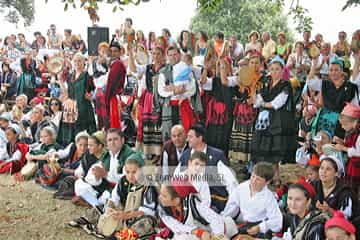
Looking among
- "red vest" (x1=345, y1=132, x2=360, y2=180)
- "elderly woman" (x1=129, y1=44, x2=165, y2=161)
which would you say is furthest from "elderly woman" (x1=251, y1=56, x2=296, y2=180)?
"elderly woman" (x1=129, y1=44, x2=165, y2=161)

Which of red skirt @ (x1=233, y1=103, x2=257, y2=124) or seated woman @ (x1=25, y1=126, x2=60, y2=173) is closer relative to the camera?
Result: red skirt @ (x1=233, y1=103, x2=257, y2=124)

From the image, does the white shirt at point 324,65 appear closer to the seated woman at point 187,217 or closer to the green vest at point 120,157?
the green vest at point 120,157

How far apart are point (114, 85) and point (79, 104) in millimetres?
788

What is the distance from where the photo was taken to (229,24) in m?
20.7

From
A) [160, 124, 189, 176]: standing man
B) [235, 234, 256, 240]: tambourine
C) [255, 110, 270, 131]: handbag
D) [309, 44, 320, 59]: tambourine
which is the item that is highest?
[309, 44, 320, 59]: tambourine

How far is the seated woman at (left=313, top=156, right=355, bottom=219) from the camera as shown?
4.19 metres

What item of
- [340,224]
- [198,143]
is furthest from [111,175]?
[340,224]

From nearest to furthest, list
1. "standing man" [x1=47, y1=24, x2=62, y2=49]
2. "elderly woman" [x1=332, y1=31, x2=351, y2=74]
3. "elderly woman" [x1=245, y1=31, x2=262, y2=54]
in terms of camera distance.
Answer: "elderly woman" [x1=332, y1=31, x2=351, y2=74], "elderly woman" [x1=245, y1=31, x2=262, y2=54], "standing man" [x1=47, y1=24, x2=62, y2=49]

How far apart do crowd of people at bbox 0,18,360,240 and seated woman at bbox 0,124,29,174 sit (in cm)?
1

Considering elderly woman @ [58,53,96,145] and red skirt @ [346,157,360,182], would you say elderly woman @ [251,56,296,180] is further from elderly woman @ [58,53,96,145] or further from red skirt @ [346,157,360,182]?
→ elderly woman @ [58,53,96,145]

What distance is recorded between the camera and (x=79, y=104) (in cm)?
773

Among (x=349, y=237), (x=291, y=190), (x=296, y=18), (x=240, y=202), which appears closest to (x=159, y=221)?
(x=240, y=202)

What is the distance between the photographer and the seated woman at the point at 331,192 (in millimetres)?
4188

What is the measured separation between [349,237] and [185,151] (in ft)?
6.62
